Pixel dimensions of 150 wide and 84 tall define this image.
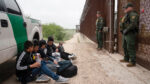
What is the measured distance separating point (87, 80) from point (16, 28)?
6.08 ft

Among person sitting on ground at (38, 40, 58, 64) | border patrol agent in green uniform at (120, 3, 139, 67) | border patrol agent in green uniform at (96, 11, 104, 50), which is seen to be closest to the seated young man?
person sitting on ground at (38, 40, 58, 64)

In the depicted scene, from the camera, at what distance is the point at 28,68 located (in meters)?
2.68

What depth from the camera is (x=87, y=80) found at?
3016mm

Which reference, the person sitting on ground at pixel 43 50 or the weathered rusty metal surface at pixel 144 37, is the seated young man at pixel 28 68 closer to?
the person sitting on ground at pixel 43 50

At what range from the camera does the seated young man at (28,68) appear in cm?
266

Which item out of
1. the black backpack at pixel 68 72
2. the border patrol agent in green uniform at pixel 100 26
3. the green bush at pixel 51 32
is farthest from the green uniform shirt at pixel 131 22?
the green bush at pixel 51 32

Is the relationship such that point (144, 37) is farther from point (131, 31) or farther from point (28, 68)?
point (28, 68)

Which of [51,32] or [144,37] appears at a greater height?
[144,37]

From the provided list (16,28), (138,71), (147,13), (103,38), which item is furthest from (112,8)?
(16,28)

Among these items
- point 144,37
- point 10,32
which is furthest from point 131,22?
point 10,32

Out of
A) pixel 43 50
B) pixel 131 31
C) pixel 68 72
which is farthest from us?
pixel 131 31

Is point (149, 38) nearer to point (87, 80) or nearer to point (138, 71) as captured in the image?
point (138, 71)

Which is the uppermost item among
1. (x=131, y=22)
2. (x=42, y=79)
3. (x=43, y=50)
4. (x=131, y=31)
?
(x=131, y=22)

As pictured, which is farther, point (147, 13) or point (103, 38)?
point (103, 38)
